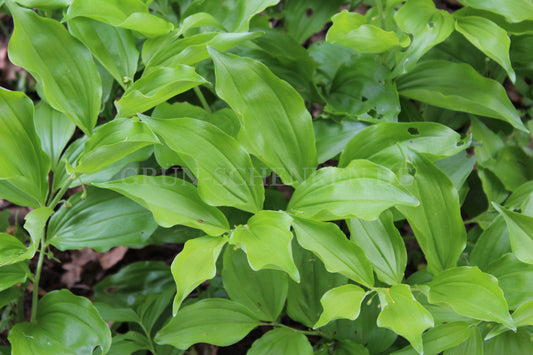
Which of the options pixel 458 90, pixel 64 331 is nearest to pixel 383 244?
pixel 458 90

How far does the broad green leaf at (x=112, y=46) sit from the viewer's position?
4.47 ft

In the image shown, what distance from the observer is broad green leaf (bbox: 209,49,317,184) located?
3.95 feet

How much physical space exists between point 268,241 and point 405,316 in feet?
1.25

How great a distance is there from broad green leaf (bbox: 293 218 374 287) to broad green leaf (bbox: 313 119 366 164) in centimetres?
39

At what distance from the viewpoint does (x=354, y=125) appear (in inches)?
61.4

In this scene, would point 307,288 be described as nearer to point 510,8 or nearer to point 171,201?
point 171,201

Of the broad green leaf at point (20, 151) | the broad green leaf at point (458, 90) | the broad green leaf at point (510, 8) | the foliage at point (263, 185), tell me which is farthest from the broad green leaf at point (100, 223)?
the broad green leaf at point (510, 8)

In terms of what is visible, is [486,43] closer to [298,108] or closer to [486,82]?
[486,82]

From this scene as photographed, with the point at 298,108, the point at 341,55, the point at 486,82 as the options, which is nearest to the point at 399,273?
the point at 298,108

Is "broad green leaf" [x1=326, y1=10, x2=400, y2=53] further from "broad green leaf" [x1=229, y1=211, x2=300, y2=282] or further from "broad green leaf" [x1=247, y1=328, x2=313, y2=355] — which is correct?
"broad green leaf" [x1=247, y1=328, x2=313, y2=355]

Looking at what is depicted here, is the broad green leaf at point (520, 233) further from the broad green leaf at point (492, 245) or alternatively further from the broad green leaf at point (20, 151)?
the broad green leaf at point (20, 151)

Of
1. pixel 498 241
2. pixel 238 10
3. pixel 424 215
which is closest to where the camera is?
pixel 424 215

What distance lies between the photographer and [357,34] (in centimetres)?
142

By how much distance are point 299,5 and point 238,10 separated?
57 centimetres
